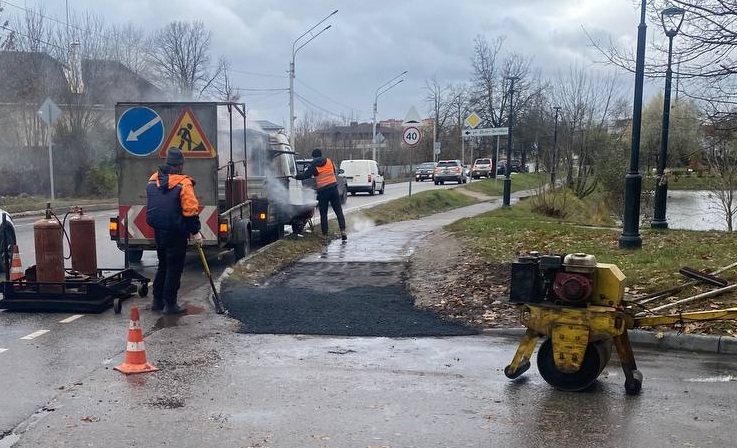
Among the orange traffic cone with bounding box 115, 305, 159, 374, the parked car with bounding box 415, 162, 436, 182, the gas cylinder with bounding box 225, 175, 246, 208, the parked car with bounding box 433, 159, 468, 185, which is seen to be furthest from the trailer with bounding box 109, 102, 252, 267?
the parked car with bounding box 415, 162, 436, 182

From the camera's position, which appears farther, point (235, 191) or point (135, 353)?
point (235, 191)

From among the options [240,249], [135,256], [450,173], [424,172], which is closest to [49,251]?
[240,249]


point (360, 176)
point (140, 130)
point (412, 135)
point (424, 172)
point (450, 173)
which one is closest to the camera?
point (140, 130)

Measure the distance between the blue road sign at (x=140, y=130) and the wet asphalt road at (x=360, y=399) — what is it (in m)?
3.65

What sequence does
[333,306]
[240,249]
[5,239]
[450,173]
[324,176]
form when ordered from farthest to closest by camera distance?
[450,173], [324,176], [240,249], [5,239], [333,306]

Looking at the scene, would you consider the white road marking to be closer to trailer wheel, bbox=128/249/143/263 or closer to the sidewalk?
the sidewalk

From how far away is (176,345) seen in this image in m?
6.55

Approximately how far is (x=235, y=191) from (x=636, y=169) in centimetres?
665

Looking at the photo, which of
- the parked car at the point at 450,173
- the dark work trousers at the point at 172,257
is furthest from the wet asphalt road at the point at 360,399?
the parked car at the point at 450,173

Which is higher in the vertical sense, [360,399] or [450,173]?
[450,173]

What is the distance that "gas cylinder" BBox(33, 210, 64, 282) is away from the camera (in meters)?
7.75

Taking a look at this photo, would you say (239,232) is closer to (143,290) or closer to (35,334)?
(143,290)

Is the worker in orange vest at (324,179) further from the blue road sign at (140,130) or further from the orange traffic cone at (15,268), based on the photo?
the orange traffic cone at (15,268)

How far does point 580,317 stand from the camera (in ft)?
16.9
